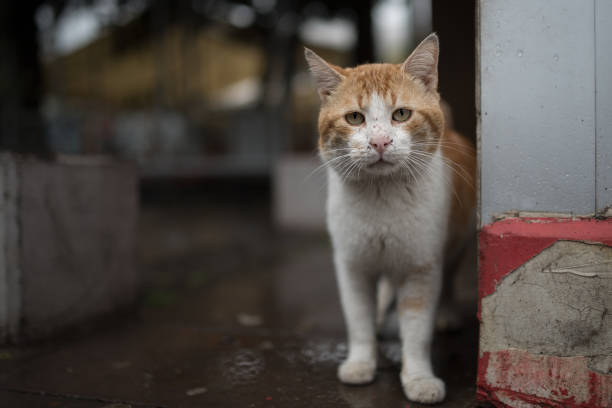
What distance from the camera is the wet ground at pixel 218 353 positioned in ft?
6.18

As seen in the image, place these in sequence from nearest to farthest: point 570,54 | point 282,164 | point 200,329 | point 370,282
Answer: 1. point 570,54
2. point 370,282
3. point 200,329
4. point 282,164

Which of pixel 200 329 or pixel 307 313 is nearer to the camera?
pixel 200 329

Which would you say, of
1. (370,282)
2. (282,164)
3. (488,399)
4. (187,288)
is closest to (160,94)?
(282,164)

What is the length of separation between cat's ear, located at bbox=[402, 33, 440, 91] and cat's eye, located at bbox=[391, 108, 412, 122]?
0.57ft

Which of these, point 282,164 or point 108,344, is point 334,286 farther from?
point 282,164

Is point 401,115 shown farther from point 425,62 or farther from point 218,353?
point 218,353

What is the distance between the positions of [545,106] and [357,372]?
1.24 meters

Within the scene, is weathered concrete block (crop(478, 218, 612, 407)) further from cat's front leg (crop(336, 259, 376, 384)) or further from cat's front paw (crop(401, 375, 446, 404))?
cat's front leg (crop(336, 259, 376, 384))

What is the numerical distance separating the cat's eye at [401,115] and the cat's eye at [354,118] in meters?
0.12

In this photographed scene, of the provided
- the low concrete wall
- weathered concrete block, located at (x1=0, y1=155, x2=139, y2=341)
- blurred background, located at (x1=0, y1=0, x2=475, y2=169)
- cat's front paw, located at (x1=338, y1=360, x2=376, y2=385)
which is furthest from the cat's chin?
blurred background, located at (x1=0, y1=0, x2=475, y2=169)

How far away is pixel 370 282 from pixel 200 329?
3.78 feet

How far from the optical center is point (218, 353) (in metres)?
2.37

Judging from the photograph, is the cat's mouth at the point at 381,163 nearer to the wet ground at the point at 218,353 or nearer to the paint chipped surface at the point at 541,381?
the paint chipped surface at the point at 541,381

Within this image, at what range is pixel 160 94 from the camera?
29.4 ft
